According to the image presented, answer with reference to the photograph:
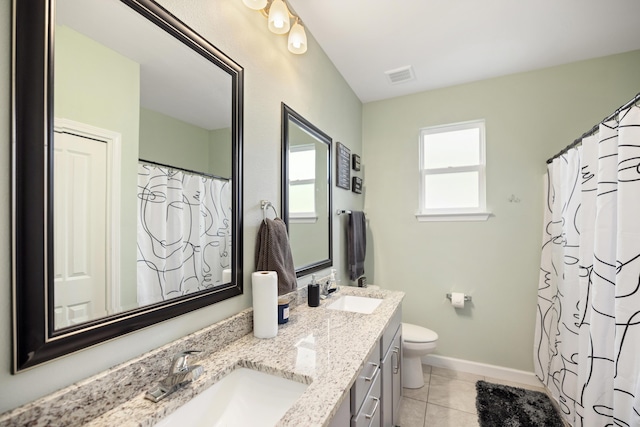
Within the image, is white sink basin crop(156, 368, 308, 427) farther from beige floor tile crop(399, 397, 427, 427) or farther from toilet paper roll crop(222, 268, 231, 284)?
beige floor tile crop(399, 397, 427, 427)

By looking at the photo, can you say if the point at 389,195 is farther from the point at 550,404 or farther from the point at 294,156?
the point at 550,404

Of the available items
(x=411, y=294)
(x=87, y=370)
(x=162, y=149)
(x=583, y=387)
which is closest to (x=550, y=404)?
(x=583, y=387)

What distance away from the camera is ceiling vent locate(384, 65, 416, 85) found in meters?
2.32

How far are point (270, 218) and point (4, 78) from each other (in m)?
1.00

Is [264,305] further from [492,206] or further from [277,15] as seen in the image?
[492,206]

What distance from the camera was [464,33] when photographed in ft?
6.19

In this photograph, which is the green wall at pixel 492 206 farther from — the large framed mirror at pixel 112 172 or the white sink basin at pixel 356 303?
the large framed mirror at pixel 112 172

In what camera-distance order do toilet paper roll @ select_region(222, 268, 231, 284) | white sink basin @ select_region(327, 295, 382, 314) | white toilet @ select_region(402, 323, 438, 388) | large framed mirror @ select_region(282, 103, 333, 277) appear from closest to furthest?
toilet paper roll @ select_region(222, 268, 231, 284)
large framed mirror @ select_region(282, 103, 333, 277)
white sink basin @ select_region(327, 295, 382, 314)
white toilet @ select_region(402, 323, 438, 388)

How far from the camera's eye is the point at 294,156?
5.56 ft

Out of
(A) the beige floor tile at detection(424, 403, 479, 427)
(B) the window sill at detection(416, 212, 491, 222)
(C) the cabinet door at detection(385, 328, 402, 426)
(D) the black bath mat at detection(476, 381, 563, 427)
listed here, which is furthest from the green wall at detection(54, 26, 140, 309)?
(B) the window sill at detection(416, 212, 491, 222)

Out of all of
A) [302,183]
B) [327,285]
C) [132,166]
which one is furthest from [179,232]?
[327,285]

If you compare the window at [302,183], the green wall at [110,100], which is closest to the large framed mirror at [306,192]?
the window at [302,183]

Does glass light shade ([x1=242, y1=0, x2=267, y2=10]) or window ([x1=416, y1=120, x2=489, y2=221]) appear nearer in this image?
glass light shade ([x1=242, y1=0, x2=267, y2=10])

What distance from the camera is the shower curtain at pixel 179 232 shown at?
882 mm
